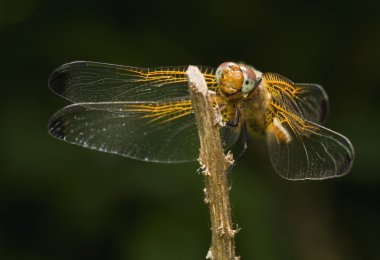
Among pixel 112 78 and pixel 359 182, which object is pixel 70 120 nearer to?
pixel 112 78

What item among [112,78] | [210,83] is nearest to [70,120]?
[112,78]

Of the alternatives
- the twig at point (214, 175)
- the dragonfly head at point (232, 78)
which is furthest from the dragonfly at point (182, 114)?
the twig at point (214, 175)

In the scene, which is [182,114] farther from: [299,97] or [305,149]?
[305,149]

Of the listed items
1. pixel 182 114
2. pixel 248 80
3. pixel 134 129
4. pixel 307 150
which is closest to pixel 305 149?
pixel 307 150

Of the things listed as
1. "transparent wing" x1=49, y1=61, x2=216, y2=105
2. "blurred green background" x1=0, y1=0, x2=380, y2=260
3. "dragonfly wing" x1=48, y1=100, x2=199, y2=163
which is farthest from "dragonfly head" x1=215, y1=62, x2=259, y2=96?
"blurred green background" x1=0, y1=0, x2=380, y2=260

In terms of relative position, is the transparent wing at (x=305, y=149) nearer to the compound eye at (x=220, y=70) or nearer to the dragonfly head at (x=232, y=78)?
the dragonfly head at (x=232, y=78)
